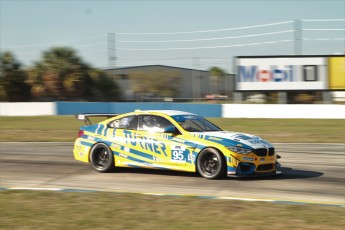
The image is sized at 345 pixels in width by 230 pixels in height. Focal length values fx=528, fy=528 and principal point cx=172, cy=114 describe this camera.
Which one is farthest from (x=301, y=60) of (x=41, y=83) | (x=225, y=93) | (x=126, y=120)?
(x=126, y=120)

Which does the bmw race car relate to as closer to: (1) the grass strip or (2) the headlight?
(2) the headlight

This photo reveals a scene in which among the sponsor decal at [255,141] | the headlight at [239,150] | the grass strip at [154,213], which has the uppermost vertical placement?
the sponsor decal at [255,141]

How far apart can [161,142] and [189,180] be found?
106cm

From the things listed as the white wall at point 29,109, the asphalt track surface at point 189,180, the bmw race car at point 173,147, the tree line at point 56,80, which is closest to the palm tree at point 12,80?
the tree line at point 56,80

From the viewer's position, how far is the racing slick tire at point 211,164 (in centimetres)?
991

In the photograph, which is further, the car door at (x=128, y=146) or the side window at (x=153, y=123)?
the car door at (x=128, y=146)

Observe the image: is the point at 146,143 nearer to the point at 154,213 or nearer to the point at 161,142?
the point at 161,142

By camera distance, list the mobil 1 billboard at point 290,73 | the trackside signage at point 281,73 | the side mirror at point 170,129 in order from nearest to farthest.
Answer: the side mirror at point 170,129 < the mobil 1 billboard at point 290,73 < the trackside signage at point 281,73

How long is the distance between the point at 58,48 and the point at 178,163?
48.8 meters

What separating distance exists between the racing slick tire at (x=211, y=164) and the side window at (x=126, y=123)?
1.83 metres

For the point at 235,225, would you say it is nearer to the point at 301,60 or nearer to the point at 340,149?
the point at 340,149

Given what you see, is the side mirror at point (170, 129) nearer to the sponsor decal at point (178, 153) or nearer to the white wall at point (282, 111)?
the sponsor decal at point (178, 153)

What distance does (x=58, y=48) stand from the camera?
2242 inches

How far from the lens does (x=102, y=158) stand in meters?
11.6
